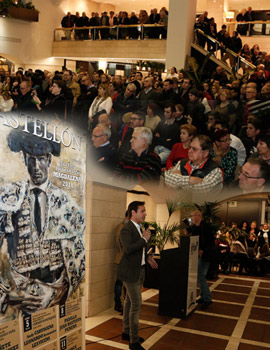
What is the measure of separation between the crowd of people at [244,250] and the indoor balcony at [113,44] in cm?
765

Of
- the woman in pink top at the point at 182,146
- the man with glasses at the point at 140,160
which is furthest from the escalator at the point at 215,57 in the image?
the man with glasses at the point at 140,160

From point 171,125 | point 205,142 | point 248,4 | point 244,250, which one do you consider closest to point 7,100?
point 171,125

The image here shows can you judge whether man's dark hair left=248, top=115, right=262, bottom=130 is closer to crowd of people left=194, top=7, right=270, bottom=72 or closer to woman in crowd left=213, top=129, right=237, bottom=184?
woman in crowd left=213, top=129, right=237, bottom=184

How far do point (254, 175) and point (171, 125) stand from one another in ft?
5.32

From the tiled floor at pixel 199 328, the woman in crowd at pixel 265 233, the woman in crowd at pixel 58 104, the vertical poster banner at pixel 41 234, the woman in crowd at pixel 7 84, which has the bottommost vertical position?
the tiled floor at pixel 199 328

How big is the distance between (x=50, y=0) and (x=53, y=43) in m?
2.10

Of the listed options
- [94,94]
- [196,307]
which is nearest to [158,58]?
[94,94]

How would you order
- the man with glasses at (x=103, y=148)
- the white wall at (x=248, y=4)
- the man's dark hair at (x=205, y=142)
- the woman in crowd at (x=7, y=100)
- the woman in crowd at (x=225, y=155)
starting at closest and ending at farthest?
1. the woman in crowd at (x=225, y=155)
2. the man's dark hair at (x=205, y=142)
3. the man with glasses at (x=103, y=148)
4. the woman in crowd at (x=7, y=100)
5. the white wall at (x=248, y=4)

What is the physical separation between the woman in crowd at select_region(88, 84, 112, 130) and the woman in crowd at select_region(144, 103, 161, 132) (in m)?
0.68

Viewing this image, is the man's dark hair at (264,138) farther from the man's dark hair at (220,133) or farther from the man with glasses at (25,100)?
the man with glasses at (25,100)

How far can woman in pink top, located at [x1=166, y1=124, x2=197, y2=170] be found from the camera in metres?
7.77

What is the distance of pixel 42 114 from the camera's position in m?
8.53

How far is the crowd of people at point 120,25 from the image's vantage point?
1666 cm

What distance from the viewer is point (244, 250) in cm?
1175
